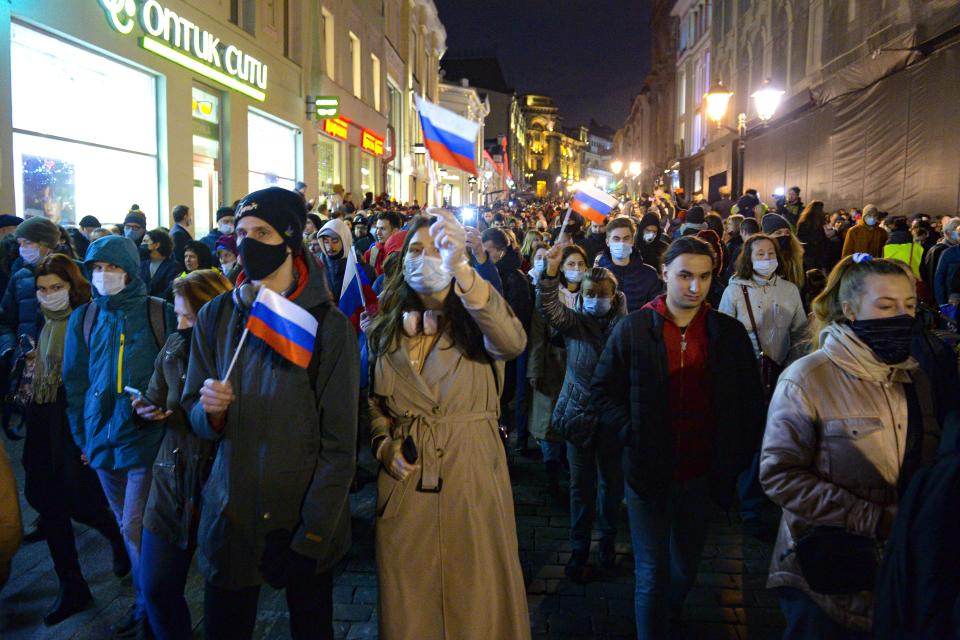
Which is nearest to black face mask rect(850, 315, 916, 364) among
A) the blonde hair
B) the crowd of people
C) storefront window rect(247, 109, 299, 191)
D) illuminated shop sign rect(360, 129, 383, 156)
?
the crowd of people

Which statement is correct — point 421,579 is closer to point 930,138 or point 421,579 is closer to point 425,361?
point 425,361

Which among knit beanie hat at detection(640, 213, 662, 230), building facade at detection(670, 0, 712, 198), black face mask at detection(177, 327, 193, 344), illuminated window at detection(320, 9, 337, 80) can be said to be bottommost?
black face mask at detection(177, 327, 193, 344)

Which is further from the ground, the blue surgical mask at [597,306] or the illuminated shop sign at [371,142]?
the illuminated shop sign at [371,142]

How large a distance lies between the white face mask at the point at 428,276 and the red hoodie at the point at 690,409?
1312 mm

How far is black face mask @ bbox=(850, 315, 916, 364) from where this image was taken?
279cm

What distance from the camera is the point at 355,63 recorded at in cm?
2659

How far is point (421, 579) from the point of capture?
3.08 metres

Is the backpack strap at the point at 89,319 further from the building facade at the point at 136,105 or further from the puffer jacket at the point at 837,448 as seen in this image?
the building facade at the point at 136,105

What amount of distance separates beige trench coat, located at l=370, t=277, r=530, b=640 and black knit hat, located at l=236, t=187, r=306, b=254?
66cm

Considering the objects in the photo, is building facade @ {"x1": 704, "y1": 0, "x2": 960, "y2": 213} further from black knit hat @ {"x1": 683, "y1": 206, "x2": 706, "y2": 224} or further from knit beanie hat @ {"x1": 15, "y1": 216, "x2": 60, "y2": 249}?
knit beanie hat @ {"x1": 15, "y1": 216, "x2": 60, "y2": 249}

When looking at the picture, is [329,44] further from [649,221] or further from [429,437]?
[429,437]

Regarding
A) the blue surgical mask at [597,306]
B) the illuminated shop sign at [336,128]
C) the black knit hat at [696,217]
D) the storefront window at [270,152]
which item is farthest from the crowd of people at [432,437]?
the illuminated shop sign at [336,128]

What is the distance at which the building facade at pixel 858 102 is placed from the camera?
11641 mm

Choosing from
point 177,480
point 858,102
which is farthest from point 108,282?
point 858,102
